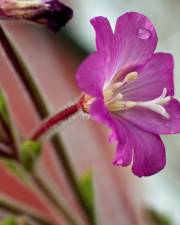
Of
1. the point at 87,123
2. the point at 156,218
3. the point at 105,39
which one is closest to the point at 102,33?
the point at 105,39

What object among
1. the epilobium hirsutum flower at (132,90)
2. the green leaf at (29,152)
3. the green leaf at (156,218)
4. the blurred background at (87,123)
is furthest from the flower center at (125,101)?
the blurred background at (87,123)

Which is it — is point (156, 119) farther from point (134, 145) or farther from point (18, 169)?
point (18, 169)

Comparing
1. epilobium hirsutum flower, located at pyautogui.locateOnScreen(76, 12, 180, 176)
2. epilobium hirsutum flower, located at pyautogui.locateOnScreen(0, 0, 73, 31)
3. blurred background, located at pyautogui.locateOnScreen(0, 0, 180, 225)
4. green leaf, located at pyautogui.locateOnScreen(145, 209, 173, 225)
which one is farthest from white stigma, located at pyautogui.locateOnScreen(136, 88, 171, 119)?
blurred background, located at pyautogui.locateOnScreen(0, 0, 180, 225)

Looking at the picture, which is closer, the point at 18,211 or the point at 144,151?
the point at 144,151

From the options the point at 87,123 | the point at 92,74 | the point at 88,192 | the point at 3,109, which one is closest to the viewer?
the point at 92,74

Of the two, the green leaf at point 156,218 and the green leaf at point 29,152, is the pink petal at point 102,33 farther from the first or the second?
the green leaf at point 156,218

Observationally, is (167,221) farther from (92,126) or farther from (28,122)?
(92,126)

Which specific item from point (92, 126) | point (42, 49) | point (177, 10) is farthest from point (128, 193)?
point (177, 10)

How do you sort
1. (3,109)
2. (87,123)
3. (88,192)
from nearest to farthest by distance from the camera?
(3,109)
(88,192)
(87,123)
